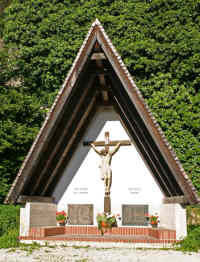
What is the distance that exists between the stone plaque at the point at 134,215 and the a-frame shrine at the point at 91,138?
5 centimetres

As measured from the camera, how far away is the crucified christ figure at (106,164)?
11.8 metres

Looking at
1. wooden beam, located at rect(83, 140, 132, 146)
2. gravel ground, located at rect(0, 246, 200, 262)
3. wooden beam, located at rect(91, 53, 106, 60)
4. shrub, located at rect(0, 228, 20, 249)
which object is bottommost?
shrub, located at rect(0, 228, 20, 249)

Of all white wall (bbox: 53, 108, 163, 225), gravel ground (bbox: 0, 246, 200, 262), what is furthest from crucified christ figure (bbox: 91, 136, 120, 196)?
gravel ground (bbox: 0, 246, 200, 262)

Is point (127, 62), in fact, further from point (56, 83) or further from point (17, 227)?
point (17, 227)

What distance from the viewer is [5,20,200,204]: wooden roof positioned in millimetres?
9328

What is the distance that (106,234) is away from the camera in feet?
36.2

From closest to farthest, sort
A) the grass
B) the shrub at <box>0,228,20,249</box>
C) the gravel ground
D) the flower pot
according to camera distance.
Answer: the gravel ground, the grass, the shrub at <box>0,228,20,249</box>, the flower pot

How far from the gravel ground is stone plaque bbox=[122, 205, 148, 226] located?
8.71 ft

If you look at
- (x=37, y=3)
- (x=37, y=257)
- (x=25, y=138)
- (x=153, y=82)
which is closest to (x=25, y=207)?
(x=37, y=257)

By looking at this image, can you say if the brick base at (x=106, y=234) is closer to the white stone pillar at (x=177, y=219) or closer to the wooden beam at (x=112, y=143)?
the white stone pillar at (x=177, y=219)

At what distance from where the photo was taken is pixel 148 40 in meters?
21.5

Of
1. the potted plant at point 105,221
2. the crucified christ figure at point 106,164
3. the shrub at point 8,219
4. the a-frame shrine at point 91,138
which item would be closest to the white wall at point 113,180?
the a-frame shrine at point 91,138

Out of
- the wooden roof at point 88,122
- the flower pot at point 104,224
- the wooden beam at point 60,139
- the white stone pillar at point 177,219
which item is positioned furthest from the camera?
the wooden beam at point 60,139

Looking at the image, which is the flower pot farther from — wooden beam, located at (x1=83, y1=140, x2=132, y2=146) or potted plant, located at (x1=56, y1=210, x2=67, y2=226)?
wooden beam, located at (x1=83, y1=140, x2=132, y2=146)
